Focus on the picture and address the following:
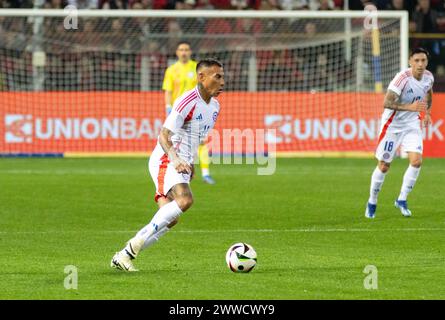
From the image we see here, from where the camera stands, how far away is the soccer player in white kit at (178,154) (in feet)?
34.5

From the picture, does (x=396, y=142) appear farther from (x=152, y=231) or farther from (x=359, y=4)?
(x=359, y=4)

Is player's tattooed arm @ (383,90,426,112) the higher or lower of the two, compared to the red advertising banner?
lower

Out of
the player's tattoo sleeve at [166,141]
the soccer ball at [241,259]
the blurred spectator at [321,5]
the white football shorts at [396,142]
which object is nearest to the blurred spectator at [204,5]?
the blurred spectator at [321,5]

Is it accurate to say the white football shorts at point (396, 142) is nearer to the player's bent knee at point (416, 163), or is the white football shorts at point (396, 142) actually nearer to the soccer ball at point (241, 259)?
the player's bent knee at point (416, 163)

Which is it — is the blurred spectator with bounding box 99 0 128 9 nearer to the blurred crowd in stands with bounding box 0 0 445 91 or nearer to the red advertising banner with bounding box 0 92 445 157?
the blurred crowd in stands with bounding box 0 0 445 91

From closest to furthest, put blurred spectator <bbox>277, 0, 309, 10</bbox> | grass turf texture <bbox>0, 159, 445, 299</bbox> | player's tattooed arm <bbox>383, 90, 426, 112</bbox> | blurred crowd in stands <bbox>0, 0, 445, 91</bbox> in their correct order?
grass turf texture <bbox>0, 159, 445, 299</bbox> < player's tattooed arm <bbox>383, 90, 426, 112</bbox> < blurred crowd in stands <bbox>0, 0, 445, 91</bbox> < blurred spectator <bbox>277, 0, 309, 10</bbox>

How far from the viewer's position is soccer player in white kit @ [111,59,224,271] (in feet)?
34.5

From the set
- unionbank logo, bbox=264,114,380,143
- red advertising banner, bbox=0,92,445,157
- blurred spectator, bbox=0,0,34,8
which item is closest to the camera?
red advertising banner, bbox=0,92,445,157

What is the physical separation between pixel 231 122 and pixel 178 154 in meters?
14.8

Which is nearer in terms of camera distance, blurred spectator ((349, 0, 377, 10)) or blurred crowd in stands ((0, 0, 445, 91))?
blurred crowd in stands ((0, 0, 445, 91))

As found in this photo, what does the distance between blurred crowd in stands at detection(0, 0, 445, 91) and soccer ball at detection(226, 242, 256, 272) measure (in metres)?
16.5

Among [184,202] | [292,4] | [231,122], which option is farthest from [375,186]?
[292,4]

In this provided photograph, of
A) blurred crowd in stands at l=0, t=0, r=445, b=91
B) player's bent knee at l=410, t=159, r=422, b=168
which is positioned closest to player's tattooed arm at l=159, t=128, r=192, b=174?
player's bent knee at l=410, t=159, r=422, b=168
